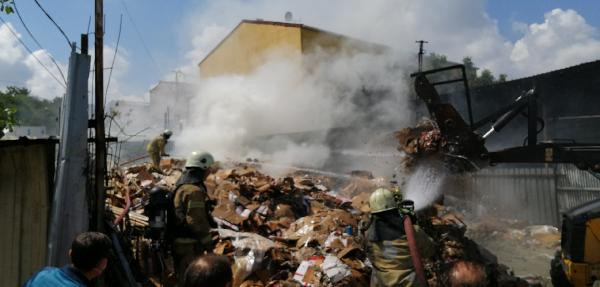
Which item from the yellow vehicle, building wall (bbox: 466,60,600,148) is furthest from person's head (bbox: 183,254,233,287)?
building wall (bbox: 466,60,600,148)

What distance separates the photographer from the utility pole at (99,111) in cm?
373

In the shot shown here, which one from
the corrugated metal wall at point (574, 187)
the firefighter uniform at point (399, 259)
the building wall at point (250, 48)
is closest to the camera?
the firefighter uniform at point (399, 259)

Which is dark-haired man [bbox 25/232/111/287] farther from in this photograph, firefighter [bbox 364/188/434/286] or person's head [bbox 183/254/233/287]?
firefighter [bbox 364/188/434/286]

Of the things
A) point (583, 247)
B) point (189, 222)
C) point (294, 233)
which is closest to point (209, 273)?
point (189, 222)

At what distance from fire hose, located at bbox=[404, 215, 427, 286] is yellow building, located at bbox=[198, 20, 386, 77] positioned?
16871mm

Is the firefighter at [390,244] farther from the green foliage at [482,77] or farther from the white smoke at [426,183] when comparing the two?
the green foliage at [482,77]

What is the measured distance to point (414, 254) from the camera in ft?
9.73

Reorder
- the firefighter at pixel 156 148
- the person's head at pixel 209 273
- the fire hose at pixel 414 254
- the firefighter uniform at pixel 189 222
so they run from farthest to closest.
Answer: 1. the firefighter at pixel 156 148
2. the firefighter uniform at pixel 189 222
3. the fire hose at pixel 414 254
4. the person's head at pixel 209 273

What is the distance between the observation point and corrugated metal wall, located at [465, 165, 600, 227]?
32.6 feet

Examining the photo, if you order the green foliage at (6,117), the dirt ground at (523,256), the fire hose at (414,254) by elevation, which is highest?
the green foliage at (6,117)

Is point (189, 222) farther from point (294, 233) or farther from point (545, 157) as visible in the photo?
point (545, 157)

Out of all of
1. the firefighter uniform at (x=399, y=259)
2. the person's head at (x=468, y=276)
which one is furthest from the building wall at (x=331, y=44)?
the person's head at (x=468, y=276)

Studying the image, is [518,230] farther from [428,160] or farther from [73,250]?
[73,250]

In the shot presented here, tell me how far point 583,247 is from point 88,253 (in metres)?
4.89
